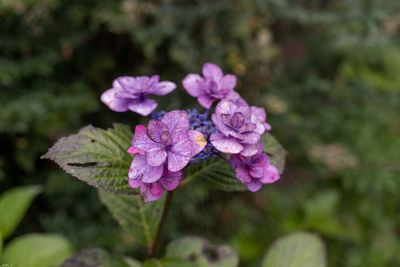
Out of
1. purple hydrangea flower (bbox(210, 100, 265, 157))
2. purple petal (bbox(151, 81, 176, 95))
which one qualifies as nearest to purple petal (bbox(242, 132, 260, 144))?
purple hydrangea flower (bbox(210, 100, 265, 157))

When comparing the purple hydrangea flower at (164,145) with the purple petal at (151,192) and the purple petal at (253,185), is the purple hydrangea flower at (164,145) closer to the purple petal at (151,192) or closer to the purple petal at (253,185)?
the purple petal at (151,192)

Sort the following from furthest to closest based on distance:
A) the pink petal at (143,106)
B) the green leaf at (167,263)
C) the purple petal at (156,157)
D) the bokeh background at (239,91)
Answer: the bokeh background at (239,91), the green leaf at (167,263), the pink petal at (143,106), the purple petal at (156,157)

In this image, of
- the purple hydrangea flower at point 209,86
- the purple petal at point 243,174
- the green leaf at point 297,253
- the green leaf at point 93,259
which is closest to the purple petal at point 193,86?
the purple hydrangea flower at point 209,86

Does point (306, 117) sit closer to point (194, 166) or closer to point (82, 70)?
point (82, 70)

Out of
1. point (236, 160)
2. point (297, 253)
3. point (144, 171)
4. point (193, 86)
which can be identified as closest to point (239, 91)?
point (297, 253)

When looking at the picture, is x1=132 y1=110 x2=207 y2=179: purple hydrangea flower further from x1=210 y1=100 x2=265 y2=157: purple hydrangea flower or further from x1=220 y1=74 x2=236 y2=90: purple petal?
x1=220 y1=74 x2=236 y2=90: purple petal

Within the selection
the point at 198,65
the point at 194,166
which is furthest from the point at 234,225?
the point at 194,166
